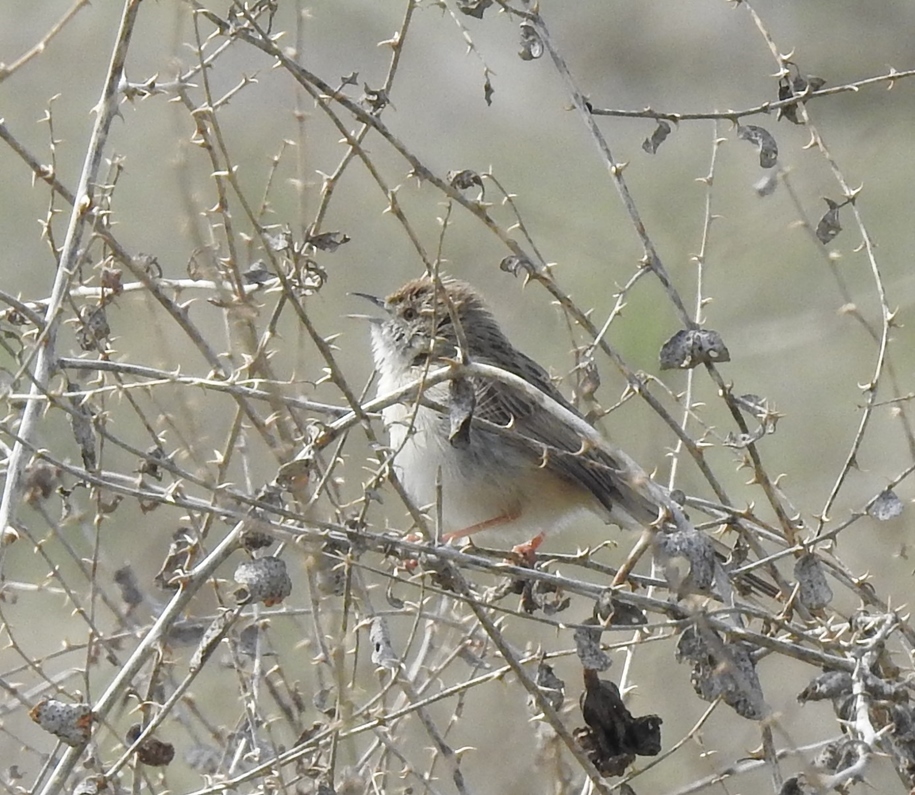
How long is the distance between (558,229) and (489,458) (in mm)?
5353

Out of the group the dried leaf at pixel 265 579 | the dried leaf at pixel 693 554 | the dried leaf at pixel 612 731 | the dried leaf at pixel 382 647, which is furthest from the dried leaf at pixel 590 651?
the dried leaf at pixel 265 579

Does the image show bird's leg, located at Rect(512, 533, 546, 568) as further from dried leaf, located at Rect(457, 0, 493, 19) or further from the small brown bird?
dried leaf, located at Rect(457, 0, 493, 19)

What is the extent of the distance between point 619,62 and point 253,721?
1196 cm

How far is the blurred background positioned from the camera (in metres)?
8.48

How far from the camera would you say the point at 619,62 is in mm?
14883

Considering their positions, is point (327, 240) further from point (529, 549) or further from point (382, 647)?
point (529, 549)

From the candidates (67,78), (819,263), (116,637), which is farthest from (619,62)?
(116,637)

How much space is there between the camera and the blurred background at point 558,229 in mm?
8484

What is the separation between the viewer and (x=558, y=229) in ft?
35.6

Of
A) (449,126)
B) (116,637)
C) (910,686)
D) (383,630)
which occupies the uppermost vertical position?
(449,126)

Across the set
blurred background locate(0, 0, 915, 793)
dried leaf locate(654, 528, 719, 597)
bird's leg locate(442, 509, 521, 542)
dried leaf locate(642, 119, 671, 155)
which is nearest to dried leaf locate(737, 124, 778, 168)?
dried leaf locate(642, 119, 671, 155)

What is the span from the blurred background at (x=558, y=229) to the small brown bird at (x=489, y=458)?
1.06 meters

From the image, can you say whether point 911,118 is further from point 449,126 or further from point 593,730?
point 593,730

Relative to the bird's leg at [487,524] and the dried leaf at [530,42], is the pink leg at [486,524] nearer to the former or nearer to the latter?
the bird's leg at [487,524]
